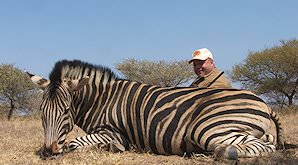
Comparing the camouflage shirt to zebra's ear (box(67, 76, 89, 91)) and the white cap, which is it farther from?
zebra's ear (box(67, 76, 89, 91))

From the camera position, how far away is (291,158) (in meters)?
3.31

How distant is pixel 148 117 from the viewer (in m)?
4.04

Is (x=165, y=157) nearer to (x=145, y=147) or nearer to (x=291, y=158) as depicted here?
(x=145, y=147)

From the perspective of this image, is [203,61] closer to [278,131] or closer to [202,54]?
[202,54]

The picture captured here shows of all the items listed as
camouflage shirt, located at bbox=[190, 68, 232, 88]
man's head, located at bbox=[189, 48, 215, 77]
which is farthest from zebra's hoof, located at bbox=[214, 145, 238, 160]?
man's head, located at bbox=[189, 48, 215, 77]

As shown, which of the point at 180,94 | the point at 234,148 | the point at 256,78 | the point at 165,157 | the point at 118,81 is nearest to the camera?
the point at 234,148

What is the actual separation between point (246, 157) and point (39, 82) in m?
2.11

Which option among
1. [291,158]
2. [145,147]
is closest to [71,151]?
[145,147]

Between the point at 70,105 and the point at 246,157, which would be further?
Answer: the point at 70,105

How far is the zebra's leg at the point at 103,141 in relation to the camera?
13.2 feet

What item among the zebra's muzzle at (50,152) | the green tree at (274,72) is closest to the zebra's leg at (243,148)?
the zebra's muzzle at (50,152)

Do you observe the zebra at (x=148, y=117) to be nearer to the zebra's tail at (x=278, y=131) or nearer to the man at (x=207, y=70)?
the zebra's tail at (x=278, y=131)

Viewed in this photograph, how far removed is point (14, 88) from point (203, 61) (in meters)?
20.2

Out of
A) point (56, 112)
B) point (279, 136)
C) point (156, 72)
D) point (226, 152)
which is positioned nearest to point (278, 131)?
point (279, 136)
